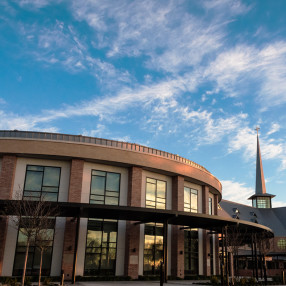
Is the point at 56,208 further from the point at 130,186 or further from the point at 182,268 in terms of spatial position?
the point at 182,268

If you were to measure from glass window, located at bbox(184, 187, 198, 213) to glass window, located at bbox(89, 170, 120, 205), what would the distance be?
7.93m

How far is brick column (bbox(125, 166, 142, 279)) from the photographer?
89.2 ft

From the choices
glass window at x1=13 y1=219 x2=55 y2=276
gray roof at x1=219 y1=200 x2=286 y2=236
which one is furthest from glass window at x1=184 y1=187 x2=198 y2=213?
gray roof at x1=219 y1=200 x2=286 y2=236

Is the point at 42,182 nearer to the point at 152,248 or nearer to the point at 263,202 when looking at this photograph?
the point at 152,248

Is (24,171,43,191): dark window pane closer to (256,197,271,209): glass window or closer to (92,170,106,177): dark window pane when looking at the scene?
(92,170,106,177): dark window pane

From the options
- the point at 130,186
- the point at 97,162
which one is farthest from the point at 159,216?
the point at 97,162

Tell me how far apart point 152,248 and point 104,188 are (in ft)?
21.6

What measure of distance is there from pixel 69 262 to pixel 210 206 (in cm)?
1864

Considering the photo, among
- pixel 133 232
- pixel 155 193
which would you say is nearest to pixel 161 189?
pixel 155 193

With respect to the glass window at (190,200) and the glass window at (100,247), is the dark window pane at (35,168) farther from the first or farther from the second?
the glass window at (190,200)

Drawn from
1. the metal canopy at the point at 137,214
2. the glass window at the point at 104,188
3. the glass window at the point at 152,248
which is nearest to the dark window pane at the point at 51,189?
the metal canopy at the point at 137,214

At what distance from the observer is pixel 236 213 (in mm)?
69312

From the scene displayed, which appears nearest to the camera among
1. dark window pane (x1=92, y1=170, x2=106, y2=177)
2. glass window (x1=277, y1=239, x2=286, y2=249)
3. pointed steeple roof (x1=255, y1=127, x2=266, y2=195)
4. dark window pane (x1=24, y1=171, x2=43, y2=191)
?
dark window pane (x1=24, y1=171, x2=43, y2=191)

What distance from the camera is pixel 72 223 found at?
2633 centimetres
